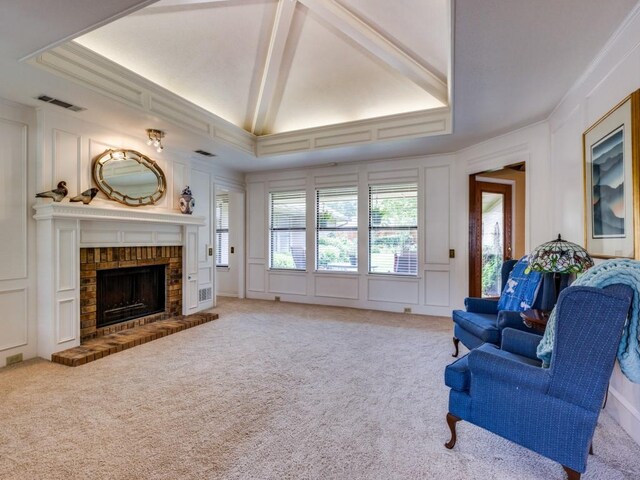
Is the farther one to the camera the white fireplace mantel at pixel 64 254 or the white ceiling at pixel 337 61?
the white fireplace mantel at pixel 64 254

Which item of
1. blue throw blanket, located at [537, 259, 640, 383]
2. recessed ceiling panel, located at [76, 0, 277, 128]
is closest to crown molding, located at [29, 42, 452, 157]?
recessed ceiling panel, located at [76, 0, 277, 128]

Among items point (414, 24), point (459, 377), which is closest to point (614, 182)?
point (459, 377)

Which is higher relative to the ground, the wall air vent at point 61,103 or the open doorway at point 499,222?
the wall air vent at point 61,103

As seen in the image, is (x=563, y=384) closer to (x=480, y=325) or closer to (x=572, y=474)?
(x=572, y=474)

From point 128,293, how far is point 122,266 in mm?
453

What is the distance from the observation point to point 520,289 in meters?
3.06

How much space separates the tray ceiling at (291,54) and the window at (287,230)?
1641 millimetres

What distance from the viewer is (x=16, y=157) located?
3.16 meters

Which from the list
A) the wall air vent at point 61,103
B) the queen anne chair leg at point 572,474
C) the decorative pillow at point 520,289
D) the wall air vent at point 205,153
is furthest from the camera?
the wall air vent at point 205,153

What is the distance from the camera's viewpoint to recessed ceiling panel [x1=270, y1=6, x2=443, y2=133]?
3.85m

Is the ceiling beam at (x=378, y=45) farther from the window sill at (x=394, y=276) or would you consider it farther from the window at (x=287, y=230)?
the window at (x=287, y=230)

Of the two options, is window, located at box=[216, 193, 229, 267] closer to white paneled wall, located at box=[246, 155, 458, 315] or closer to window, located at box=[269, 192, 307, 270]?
white paneled wall, located at box=[246, 155, 458, 315]

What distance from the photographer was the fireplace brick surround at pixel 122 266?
3580mm

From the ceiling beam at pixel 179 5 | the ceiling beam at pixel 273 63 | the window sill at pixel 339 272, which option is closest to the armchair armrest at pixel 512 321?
the window sill at pixel 339 272
